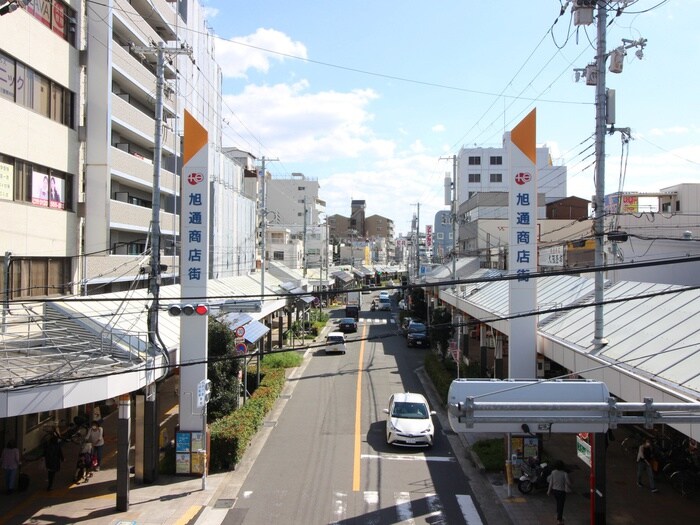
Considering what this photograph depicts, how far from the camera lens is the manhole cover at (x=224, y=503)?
13230 mm

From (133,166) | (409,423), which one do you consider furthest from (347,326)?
(409,423)

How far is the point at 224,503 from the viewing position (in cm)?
1346

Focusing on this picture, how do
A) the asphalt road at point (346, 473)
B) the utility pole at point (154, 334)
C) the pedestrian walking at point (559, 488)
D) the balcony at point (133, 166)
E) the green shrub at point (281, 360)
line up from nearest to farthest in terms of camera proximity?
the pedestrian walking at point (559, 488), the asphalt road at point (346, 473), the utility pole at point (154, 334), the balcony at point (133, 166), the green shrub at point (281, 360)

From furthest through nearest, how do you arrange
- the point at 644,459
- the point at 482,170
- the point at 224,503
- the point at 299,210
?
the point at 299,210, the point at 482,170, the point at 644,459, the point at 224,503

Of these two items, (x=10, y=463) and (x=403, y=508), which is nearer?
(x=403, y=508)

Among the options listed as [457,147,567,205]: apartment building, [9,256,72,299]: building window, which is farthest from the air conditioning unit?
[457,147,567,205]: apartment building

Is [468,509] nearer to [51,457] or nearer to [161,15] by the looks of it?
[51,457]

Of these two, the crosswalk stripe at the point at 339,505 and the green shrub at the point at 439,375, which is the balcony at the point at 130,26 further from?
the crosswalk stripe at the point at 339,505

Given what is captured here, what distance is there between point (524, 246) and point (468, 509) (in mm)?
8006

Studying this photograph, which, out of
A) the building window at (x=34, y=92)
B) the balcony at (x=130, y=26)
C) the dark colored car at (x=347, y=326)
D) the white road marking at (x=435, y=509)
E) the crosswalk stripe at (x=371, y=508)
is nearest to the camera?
the crosswalk stripe at (x=371, y=508)

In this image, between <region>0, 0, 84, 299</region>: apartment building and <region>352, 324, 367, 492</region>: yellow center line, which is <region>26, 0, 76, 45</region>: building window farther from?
<region>352, 324, 367, 492</region>: yellow center line

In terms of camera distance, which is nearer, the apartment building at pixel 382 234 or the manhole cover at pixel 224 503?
the manhole cover at pixel 224 503

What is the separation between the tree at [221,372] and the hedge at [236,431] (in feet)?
1.63

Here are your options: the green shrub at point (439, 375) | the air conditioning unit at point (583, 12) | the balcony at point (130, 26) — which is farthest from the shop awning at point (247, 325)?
the air conditioning unit at point (583, 12)
